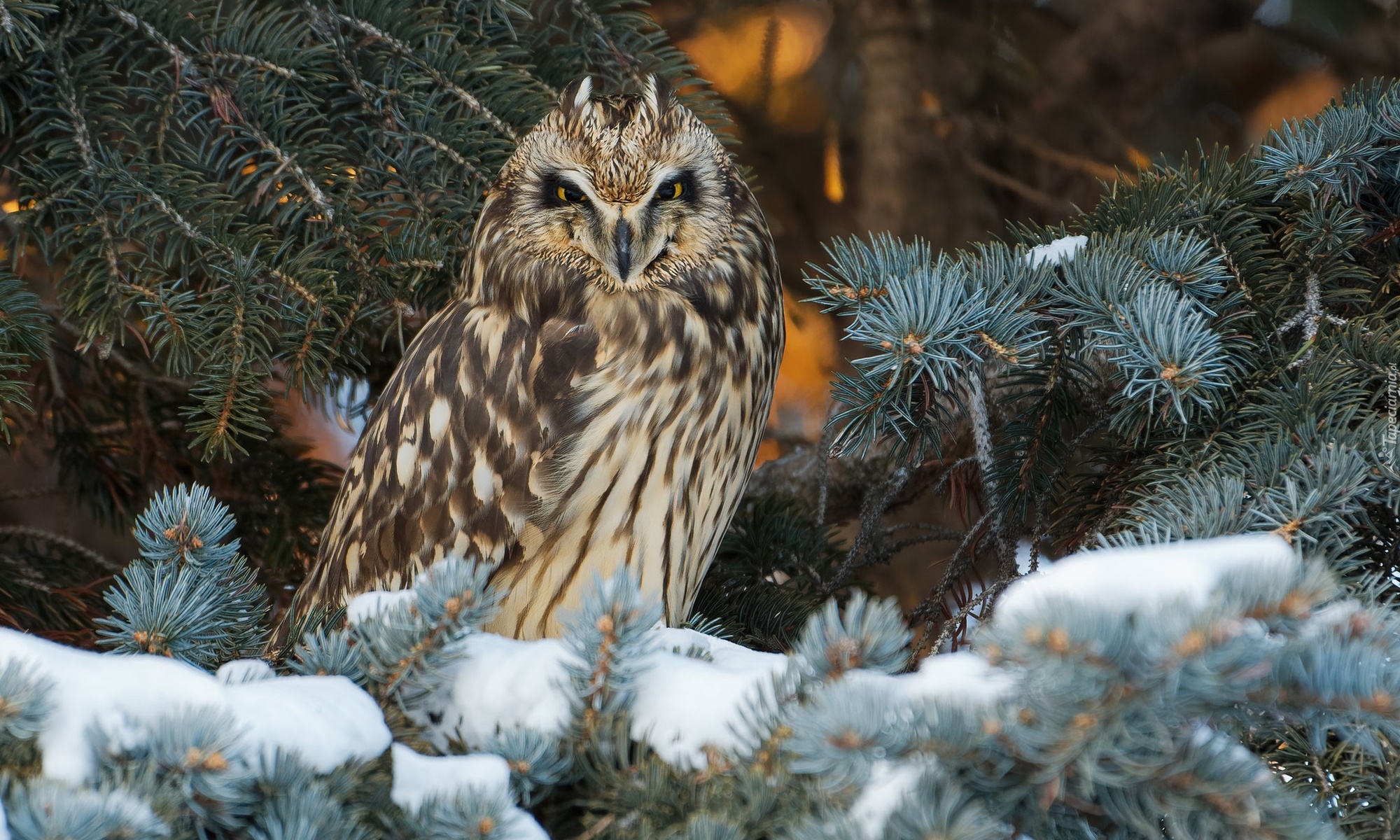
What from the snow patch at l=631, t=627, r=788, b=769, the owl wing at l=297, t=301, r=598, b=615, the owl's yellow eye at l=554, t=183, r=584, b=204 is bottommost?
the snow patch at l=631, t=627, r=788, b=769

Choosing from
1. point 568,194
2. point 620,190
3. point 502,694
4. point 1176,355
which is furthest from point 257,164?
point 1176,355

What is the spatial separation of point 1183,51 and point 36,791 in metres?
3.43

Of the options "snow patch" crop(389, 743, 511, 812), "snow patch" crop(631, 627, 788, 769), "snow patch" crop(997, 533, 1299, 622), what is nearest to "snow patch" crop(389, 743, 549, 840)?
"snow patch" crop(389, 743, 511, 812)

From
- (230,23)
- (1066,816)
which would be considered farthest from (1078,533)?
(230,23)

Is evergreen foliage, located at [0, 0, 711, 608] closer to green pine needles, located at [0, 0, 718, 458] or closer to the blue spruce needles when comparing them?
green pine needles, located at [0, 0, 718, 458]

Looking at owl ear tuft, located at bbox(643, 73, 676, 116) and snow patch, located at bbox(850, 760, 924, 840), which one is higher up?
owl ear tuft, located at bbox(643, 73, 676, 116)

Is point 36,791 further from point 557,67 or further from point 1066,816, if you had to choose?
point 557,67

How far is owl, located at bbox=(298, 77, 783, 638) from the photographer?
203 cm

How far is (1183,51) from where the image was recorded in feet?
10.9

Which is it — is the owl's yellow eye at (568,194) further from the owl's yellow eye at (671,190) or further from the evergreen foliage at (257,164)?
the evergreen foliage at (257,164)

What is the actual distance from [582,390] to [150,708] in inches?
44.9

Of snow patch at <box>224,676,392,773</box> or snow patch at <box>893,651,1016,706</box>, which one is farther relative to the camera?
snow patch at <box>224,676,392,773</box>

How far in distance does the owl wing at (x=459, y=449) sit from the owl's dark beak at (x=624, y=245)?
0.14m

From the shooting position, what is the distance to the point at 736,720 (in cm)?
103
